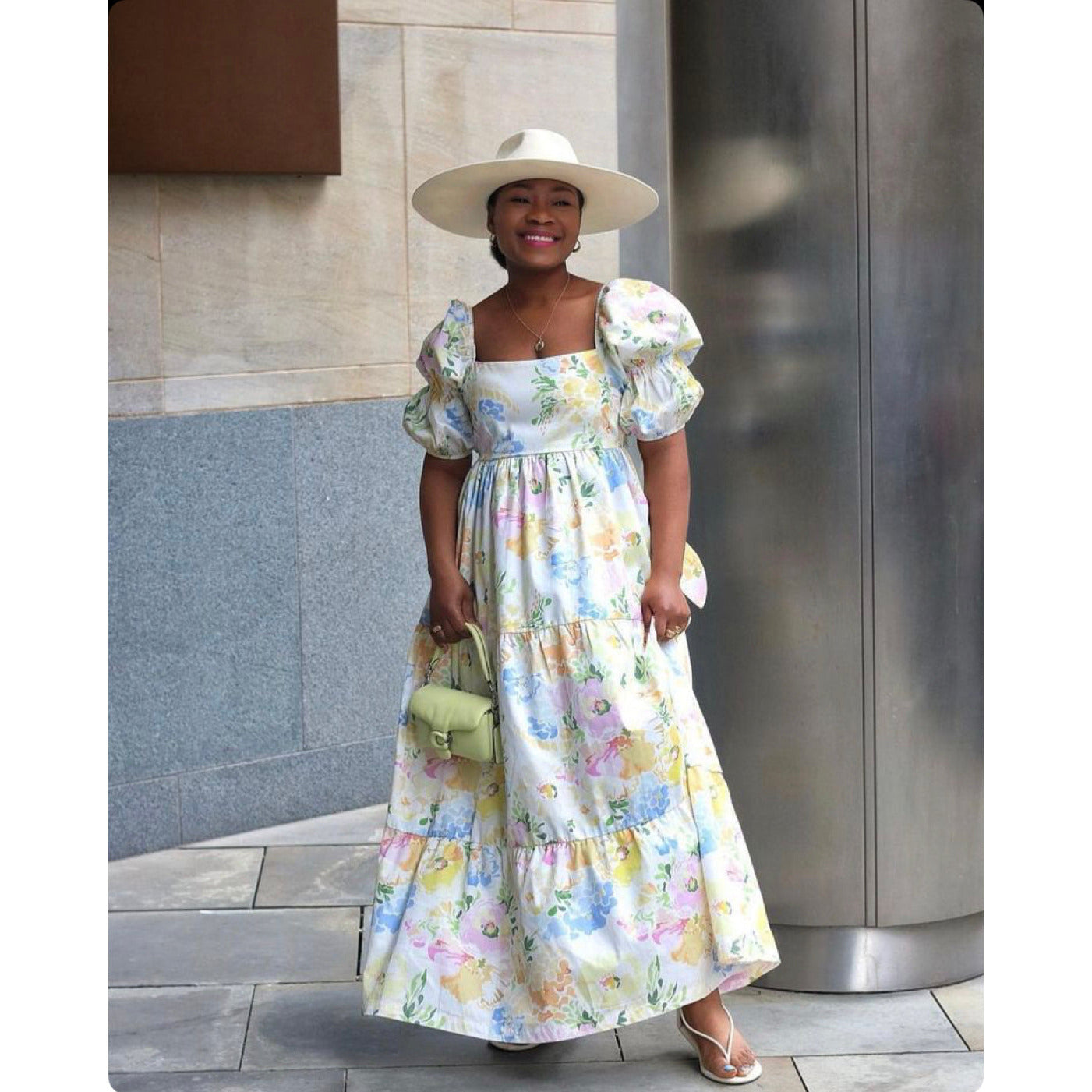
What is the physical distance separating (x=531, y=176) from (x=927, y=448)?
110 cm

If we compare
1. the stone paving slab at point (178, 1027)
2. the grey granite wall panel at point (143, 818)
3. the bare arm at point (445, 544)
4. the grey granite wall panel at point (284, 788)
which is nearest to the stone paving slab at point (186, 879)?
the grey granite wall panel at point (143, 818)

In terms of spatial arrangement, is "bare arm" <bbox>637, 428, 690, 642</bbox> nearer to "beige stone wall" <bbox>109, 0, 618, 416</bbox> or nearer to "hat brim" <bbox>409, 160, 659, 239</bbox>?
Result: "hat brim" <bbox>409, 160, 659, 239</bbox>

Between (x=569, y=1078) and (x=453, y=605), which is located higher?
(x=453, y=605)

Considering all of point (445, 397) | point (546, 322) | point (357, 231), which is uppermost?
point (357, 231)

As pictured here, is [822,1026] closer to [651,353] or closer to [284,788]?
[651,353]

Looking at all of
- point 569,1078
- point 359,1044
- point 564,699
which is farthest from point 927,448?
point 359,1044

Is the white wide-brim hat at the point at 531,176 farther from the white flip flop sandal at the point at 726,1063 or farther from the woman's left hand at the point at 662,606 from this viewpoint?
the white flip flop sandal at the point at 726,1063

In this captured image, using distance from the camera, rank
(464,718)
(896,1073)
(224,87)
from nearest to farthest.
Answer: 1. (464,718)
2. (896,1073)
3. (224,87)

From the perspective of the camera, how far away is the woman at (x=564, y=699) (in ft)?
12.2

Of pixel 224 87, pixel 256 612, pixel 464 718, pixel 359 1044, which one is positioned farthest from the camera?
pixel 256 612

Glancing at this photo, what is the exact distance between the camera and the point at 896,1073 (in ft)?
12.6

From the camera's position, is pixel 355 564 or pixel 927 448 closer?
pixel 927 448

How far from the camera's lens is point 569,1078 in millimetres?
3891

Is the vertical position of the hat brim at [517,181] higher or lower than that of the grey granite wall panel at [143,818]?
higher
